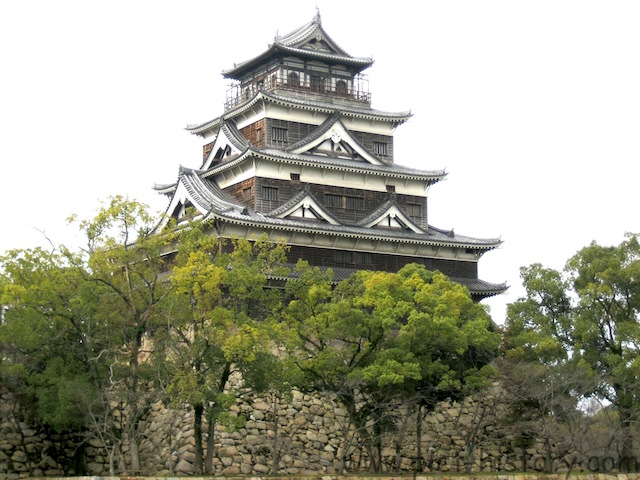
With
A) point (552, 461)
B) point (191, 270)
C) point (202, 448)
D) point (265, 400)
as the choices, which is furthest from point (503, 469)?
point (191, 270)

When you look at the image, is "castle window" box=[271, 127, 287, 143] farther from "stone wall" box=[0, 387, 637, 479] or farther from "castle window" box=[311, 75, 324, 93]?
"stone wall" box=[0, 387, 637, 479]

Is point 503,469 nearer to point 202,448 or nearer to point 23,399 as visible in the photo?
point 202,448

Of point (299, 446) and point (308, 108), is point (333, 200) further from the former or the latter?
point (299, 446)

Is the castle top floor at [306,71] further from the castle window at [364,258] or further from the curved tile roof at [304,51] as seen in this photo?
the castle window at [364,258]

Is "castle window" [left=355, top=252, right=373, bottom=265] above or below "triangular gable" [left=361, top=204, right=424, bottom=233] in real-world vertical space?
below

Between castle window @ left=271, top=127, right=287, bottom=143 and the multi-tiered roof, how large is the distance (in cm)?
5

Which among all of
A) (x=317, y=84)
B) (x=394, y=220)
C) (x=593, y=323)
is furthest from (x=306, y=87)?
(x=593, y=323)

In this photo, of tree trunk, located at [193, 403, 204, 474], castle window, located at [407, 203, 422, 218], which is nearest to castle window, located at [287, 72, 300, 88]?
castle window, located at [407, 203, 422, 218]

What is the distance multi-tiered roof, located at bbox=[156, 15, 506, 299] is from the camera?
124 feet

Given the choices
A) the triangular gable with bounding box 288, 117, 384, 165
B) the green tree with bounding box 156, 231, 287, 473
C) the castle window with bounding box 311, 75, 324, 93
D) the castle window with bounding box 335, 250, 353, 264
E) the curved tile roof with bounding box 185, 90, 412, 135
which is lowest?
the green tree with bounding box 156, 231, 287, 473

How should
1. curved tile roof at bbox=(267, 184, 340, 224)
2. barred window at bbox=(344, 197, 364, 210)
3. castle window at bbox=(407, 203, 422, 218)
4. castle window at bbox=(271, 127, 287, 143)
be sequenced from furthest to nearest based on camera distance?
1. castle window at bbox=(407, 203, 422, 218)
2. castle window at bbox=(271, 127, 287, 143)
3. barred window at bbox=(344, 197, 364, 210)
4. curved tile roof at bbox=(267, 184, 340, 224)

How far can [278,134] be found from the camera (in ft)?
132

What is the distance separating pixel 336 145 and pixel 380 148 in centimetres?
252

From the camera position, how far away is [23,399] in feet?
94.8
